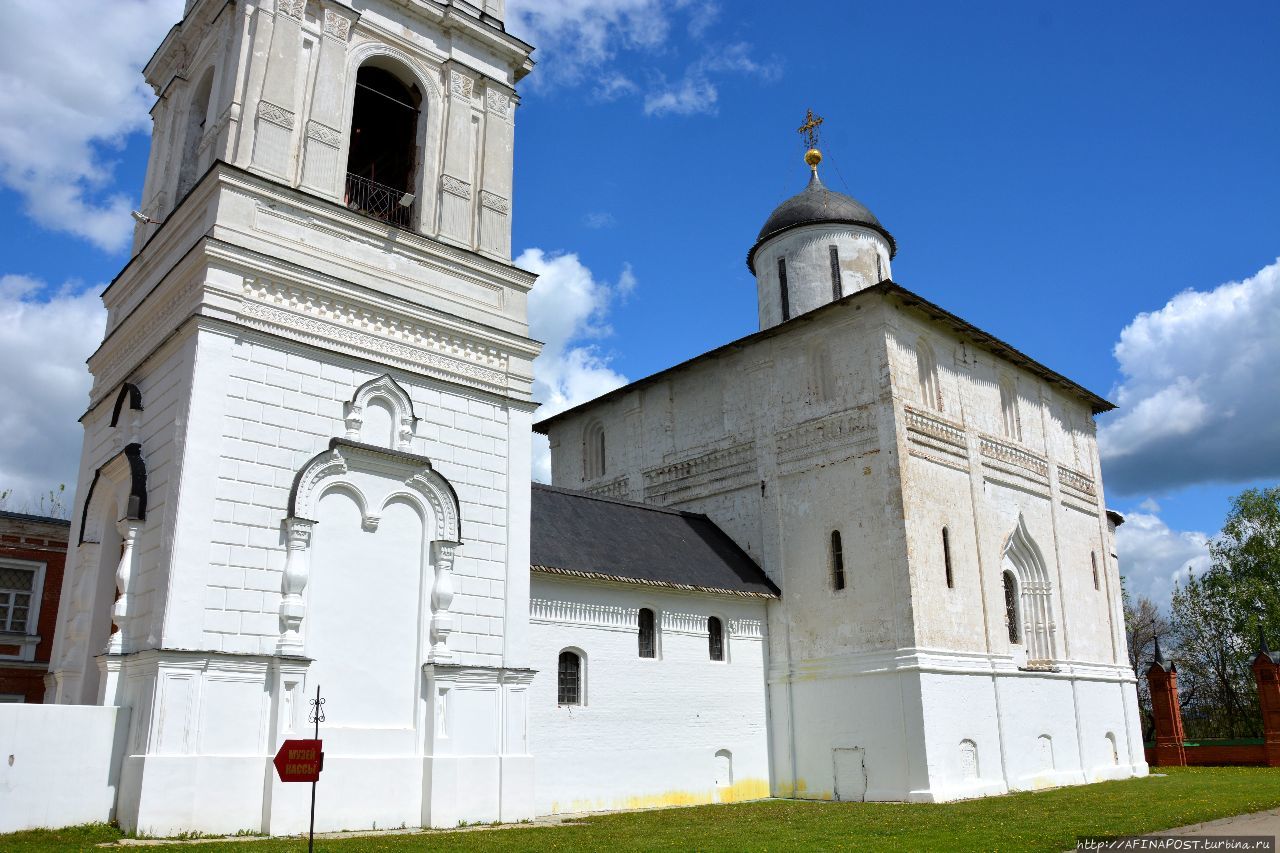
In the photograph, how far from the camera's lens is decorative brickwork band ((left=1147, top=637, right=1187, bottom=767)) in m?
29.7

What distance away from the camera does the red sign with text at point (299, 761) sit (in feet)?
29.2

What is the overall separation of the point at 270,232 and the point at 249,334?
5.18ft

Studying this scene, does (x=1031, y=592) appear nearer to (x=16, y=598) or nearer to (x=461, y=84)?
(x=461, y=84)

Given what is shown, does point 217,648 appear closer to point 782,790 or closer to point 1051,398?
point 782,790

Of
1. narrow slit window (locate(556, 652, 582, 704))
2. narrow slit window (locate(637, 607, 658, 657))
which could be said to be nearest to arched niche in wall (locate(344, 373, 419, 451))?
narrow slit window (locate(556, 652, 582, 704))

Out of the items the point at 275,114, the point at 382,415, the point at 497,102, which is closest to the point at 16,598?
the point at 382,415

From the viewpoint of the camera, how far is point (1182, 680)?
49.0m

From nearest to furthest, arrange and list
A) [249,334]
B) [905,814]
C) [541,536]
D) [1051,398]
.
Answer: [249,334]
[905,814]
[541,536]
[1051,398]

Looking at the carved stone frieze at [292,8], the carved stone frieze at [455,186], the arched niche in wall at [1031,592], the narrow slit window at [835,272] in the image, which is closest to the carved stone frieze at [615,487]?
the narrow slit window at [835,272]

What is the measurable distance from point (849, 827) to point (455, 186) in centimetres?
1142

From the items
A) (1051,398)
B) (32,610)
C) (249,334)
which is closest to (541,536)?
(249,334)

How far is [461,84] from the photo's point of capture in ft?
55.5

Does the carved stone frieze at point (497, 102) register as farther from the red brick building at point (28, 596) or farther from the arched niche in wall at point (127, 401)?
the red brick building at point (28, 596)

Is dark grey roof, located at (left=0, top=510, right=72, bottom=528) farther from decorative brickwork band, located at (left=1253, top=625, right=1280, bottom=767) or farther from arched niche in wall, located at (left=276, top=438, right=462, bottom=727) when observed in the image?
decorative brickwork band, located at (left=1253, top=625, right=1280, bottom=767)
